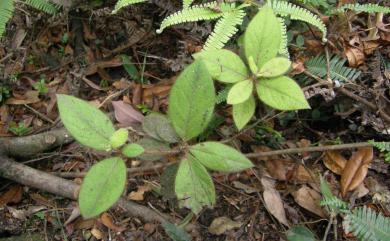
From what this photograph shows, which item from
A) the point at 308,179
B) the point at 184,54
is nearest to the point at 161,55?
the point at 184,54

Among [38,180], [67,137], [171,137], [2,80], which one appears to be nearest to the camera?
[171,137]

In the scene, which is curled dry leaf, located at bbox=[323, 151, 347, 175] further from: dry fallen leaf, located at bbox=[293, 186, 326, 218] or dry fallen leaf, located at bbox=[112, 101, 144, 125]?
dry fallen leaf, located at bbox=[112, 101, 144, 125]

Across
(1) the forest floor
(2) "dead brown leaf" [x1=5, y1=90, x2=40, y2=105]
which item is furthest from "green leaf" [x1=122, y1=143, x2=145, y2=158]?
(2) "dead brown leaf" [x1=5, y1=90, x2=40, y2=105]

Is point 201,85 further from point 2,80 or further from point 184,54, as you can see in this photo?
point 2,80

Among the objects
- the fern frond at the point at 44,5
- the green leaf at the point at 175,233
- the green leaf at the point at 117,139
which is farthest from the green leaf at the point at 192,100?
the fern frond at the point at 44,5

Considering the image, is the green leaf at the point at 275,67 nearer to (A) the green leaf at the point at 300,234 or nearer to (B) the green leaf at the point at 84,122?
(B) the green leaf at the point at 84,122

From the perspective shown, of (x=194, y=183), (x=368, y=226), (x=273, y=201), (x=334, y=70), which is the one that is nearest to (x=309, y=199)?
(x=273, y=201)
